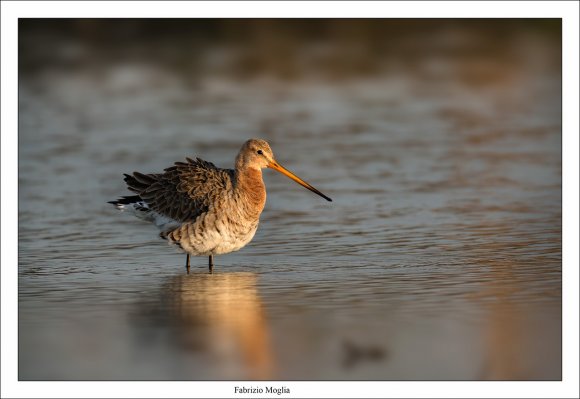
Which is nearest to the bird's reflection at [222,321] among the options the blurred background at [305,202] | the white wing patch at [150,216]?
the blurred background at [305,202]

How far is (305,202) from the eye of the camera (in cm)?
1260

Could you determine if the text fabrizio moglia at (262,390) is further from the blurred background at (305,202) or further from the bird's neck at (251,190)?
the bird's neck at (251,190)

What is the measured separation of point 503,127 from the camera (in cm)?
1673

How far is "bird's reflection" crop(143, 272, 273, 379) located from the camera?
708cm

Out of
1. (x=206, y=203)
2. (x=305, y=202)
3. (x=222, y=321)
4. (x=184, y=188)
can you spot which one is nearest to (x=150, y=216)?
(x=184, y=188)

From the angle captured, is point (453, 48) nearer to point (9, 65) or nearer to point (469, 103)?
point (469, 103)

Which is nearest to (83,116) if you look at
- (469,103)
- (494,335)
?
(469,103)

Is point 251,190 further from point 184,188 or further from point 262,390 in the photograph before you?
point 262,390

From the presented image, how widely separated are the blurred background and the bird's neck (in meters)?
0.51

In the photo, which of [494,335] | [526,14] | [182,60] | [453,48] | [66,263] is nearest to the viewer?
[494,335]

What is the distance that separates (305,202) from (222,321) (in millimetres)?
4690

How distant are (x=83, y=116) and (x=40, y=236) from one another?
7355 mm

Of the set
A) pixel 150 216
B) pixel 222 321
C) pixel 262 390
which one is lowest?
pixel 262 390

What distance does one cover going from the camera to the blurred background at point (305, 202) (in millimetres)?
7359
